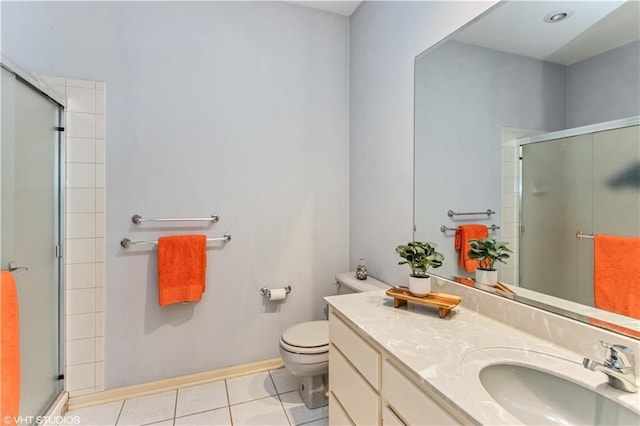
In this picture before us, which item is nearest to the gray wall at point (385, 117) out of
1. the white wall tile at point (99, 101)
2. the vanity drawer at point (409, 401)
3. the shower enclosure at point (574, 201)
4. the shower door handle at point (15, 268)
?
the shower enclosure at point (574, 201)

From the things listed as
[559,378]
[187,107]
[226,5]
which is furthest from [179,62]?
[559,378]

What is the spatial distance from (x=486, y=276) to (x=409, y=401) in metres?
0.67

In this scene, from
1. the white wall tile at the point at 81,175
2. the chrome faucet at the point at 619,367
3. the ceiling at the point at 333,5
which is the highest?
the ceiling at the point at 333,5

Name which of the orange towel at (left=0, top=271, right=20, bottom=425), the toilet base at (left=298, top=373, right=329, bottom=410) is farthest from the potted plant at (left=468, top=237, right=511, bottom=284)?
the orange towel at (left=0, top=271, right=20, bottom=425)

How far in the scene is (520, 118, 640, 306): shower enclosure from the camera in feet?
2.81

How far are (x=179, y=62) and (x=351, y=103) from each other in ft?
4.07

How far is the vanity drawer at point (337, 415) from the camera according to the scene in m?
1.27

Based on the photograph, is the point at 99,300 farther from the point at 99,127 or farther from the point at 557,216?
the point at 557,216

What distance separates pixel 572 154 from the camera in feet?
3.25

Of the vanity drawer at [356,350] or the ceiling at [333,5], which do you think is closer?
the vanity drawer at [356,350]

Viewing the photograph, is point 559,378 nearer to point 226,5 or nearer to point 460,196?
point 460,196

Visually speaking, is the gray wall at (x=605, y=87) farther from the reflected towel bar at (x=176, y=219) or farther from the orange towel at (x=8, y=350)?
the orange towel at (x=8, y=350)

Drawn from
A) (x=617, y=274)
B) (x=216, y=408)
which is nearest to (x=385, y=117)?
(x=617, y=274)

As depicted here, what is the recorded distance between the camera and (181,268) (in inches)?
73.9
